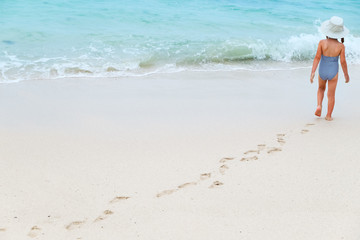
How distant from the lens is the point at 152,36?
965 centimetres

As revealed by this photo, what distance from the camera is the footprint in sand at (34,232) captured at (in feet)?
10.1

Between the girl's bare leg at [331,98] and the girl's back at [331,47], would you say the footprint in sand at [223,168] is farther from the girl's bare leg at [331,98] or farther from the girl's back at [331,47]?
the girl's back at [331,47]

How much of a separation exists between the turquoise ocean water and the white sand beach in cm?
139

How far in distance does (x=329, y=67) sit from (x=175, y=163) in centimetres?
233

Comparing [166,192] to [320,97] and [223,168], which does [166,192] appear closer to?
[223,168]

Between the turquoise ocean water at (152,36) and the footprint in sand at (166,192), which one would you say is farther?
the turquoise ocean water at (152,36)

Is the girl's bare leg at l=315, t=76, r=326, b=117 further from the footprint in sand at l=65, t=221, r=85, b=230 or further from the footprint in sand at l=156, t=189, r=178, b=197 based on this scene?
the footprint in sand at l=65, t=221, r=85, b=230

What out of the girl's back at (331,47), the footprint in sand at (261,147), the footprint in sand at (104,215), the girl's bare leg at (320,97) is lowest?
the footprint in sand at (104,215)

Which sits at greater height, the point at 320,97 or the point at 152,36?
the point at 152,36

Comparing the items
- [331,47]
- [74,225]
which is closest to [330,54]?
[331,47]

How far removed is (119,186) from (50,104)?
7.94 ft

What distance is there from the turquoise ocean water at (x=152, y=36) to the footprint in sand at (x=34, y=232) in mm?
4095

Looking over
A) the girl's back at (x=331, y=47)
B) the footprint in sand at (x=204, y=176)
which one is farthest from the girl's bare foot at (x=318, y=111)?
the footprint in sand at (x=204, y=176)

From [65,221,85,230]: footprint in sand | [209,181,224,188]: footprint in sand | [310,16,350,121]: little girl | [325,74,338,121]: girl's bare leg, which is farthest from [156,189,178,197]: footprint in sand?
[325,74,338,121]: girl's bare leg
